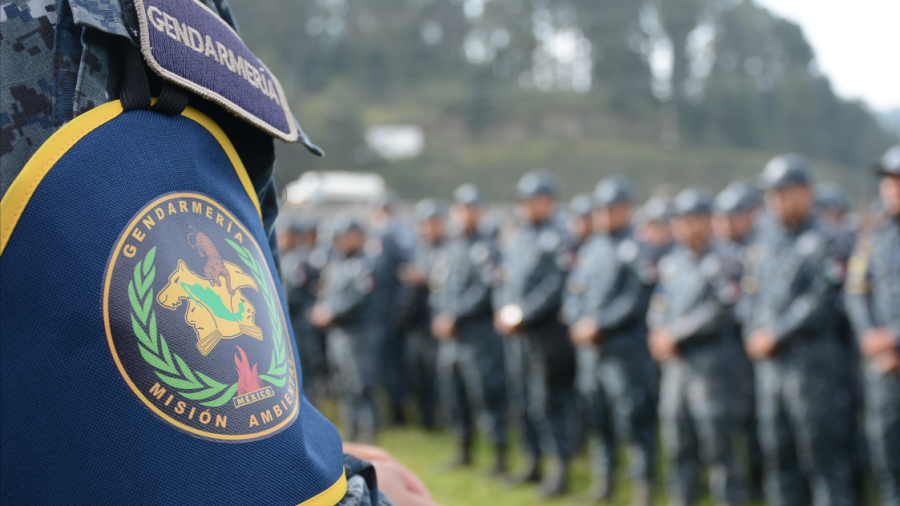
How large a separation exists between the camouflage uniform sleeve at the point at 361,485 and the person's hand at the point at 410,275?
20.7ft

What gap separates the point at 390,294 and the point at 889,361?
4.72m

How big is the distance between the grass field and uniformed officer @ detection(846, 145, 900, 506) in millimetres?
1574

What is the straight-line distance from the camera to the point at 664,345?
15.0 feet

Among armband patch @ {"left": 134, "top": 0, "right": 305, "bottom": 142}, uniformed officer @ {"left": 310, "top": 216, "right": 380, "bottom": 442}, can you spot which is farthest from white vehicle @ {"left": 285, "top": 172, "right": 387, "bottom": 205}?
armband patch @ {"left": 134, "top": 0, "right": 305, "bottom": 142}

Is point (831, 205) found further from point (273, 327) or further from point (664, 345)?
point (273, 327)

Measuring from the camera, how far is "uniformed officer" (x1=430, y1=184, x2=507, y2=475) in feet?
18.3

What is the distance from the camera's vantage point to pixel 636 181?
29875mm

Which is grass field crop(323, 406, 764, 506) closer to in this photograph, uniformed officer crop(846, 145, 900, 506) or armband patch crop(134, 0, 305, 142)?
uniformed officer crop(846, 145, 900, 506)

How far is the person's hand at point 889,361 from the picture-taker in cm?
334

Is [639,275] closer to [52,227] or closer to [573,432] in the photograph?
[573,432]

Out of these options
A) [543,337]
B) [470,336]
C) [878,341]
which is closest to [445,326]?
Result: [470,336]

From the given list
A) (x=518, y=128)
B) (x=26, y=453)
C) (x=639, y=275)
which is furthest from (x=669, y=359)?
(x=518, y=128)

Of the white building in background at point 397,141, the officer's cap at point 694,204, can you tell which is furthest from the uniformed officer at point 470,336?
the white building in background at point 397,141

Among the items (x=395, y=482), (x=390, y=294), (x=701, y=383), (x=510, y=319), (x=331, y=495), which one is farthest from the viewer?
(x=390, y=294)
